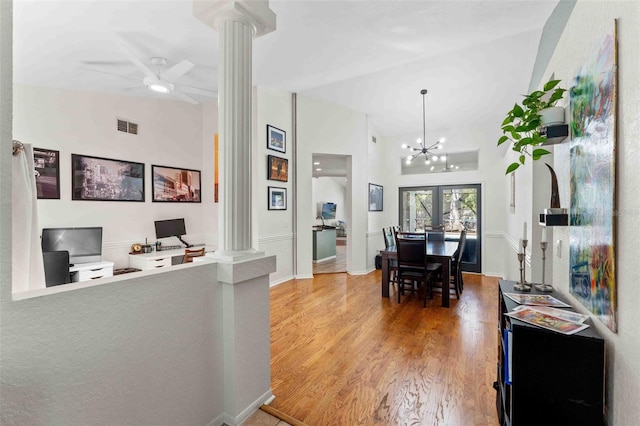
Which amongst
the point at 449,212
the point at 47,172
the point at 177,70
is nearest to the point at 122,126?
the point at 47,172

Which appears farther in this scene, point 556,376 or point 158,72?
point 158,72

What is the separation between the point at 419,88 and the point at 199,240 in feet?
15.6

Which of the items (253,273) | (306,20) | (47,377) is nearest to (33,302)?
(47,377)

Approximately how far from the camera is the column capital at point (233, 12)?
64.7 inches

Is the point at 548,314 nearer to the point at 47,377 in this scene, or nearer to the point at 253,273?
the point at 253,273

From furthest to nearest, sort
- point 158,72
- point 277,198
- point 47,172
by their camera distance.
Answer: point 277,198 → point 47,172 → point 158,72

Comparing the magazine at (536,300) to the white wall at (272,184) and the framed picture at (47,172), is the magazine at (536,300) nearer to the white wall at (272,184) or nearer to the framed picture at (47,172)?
the white wall at (272,184)

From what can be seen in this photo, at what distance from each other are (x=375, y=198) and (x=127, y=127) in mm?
4729

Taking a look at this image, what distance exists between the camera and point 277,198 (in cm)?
475

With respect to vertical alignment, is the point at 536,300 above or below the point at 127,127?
below

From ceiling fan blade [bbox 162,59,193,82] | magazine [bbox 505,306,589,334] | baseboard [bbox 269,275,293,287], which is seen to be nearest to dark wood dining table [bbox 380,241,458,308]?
baseboard [bbox 269,275,293,287]

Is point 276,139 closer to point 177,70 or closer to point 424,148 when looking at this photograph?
point 177,70

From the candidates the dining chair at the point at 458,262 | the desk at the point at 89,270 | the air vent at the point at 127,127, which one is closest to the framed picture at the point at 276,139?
Result: the air vent at the point at 127,127

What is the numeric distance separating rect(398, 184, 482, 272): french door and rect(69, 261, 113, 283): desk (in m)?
5.58
